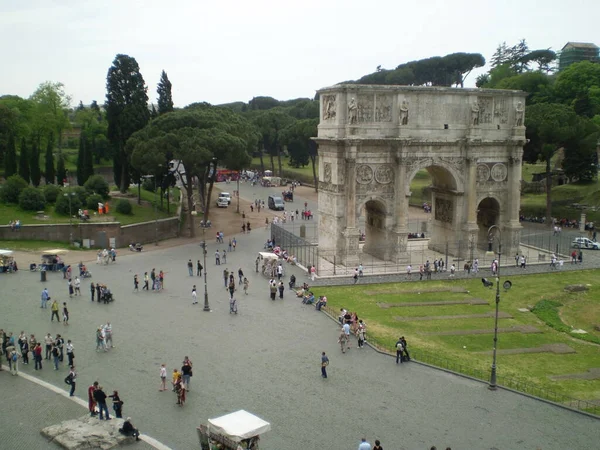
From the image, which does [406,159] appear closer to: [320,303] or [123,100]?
[320,303]

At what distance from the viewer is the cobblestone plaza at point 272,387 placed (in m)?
20.6

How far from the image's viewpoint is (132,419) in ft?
70.4

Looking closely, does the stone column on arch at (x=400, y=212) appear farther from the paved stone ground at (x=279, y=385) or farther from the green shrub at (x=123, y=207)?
the green shrub at (x=123, y=207)

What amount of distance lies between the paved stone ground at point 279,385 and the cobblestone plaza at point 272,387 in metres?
0.05

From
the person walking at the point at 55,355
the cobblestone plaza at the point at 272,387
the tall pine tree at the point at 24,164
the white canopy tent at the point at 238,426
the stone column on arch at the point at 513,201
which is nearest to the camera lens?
the white canopy tent at the point at 238,426

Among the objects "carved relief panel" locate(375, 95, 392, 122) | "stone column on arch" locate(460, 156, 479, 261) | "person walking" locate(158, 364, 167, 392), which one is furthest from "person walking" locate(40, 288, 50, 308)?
"stone column on arch" locate(460, 156, 479, 261)

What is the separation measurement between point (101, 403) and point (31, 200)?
124 ft

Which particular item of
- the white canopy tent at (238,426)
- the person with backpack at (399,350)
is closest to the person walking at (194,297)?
the person with backpack at (399,350)

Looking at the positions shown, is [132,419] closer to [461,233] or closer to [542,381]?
[542,381]

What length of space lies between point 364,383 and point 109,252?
27.2 m

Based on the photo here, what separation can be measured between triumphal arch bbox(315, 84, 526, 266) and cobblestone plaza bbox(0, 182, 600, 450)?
12.2m

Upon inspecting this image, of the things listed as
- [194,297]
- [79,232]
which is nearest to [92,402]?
[194,297]

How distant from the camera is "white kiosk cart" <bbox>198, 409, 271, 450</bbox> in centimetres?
1775

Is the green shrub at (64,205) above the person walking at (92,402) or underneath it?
above
